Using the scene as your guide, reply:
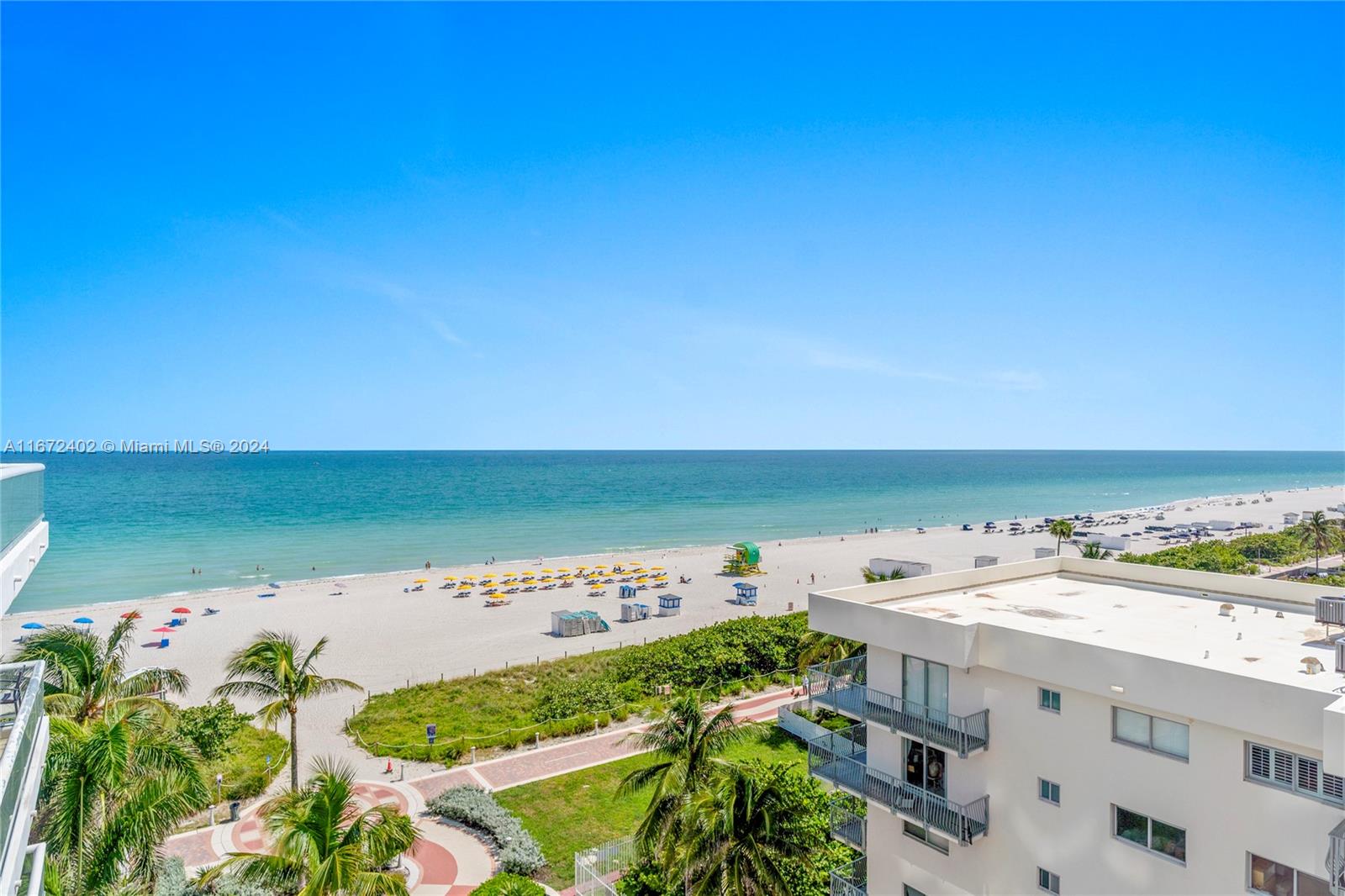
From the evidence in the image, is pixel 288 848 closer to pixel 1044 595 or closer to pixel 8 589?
pixel 8 589

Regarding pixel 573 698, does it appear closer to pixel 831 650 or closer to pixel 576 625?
pixel 831 650

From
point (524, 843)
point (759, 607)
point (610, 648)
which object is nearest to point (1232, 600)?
point (524, 843)

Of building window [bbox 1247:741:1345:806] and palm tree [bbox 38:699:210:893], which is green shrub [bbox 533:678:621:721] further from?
→ building window [bbox 1247:741:1345:806]

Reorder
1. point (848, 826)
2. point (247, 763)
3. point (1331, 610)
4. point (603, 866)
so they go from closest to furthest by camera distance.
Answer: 1. point (1331, 610)
2. point (848, 826)
3. point (603, 866)
4. point (247, 763)

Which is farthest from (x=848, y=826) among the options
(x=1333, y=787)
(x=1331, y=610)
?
(x=1331, y=610)

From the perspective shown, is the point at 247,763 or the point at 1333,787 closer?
the point at 1333,787

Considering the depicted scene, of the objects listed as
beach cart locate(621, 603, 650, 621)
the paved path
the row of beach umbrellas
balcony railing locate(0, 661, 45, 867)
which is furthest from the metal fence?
the row of beach umbrellas
